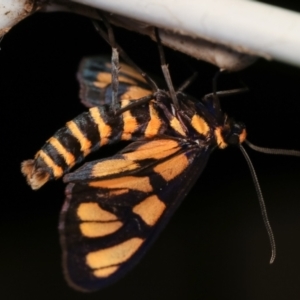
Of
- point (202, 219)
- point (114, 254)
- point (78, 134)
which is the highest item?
point (78, 134)

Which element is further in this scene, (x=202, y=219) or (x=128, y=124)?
(x=202, y=219)

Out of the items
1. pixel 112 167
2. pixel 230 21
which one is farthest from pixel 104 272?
pixel 230 21

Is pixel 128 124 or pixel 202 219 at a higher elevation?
pixel 128 124

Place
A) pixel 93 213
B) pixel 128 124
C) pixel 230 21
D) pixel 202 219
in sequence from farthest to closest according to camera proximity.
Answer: pixel 202 219
pixel 128 124
pixel 93 213
pixel 230 21

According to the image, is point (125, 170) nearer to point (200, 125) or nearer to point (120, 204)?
point (120, 204)

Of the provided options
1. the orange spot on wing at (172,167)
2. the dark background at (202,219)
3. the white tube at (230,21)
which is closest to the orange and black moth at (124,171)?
the orange spot on wing at (172,167)

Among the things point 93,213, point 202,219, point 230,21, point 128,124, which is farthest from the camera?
point 202,219
